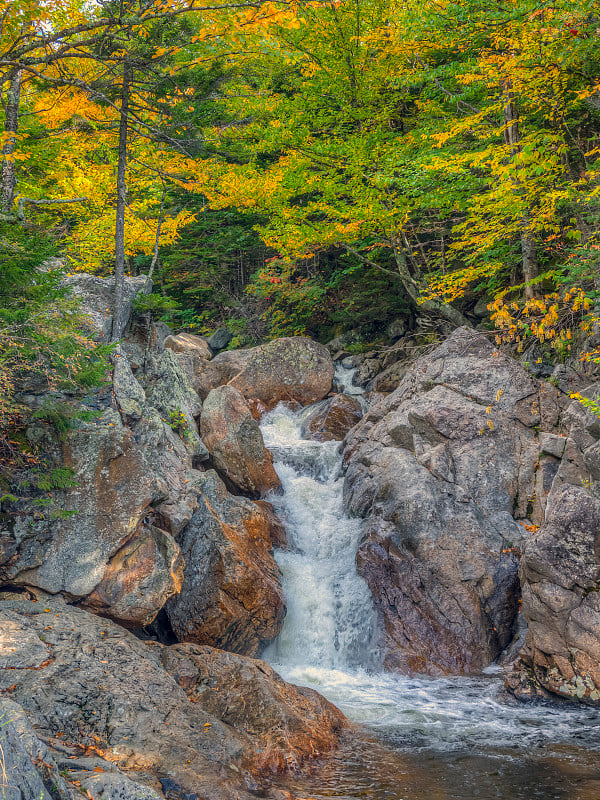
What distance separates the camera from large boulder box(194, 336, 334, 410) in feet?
55.1

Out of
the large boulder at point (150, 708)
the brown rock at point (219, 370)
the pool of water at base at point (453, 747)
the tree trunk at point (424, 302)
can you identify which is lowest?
the pool of water at base at point (453, 747)

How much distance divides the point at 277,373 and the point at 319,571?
7.38 m

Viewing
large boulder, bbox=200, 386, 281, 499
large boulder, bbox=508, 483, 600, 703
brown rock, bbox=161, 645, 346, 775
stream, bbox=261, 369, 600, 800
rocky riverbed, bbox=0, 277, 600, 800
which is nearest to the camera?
rocky riverbed, bbox=0, 277, 600, 800

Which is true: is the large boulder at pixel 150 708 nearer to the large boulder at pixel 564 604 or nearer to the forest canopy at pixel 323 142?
the forest canopy at pixel 323 142

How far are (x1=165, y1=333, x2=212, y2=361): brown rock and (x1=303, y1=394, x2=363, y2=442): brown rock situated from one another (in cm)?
459

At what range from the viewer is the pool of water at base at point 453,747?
225 inches

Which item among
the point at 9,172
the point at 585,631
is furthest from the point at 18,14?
the point at 585,631

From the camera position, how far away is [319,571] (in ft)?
36.3

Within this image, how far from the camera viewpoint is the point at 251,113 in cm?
1008

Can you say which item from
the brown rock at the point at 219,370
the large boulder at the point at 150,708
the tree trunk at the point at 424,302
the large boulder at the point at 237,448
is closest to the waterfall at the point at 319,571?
the large boulder at the point at 237,448

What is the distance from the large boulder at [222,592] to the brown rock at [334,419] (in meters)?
5.37

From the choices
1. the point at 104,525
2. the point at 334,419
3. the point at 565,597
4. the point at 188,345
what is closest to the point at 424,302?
the point at 334,419

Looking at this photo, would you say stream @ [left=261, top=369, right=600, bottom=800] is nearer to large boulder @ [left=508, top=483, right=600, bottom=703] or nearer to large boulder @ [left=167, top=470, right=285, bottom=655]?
large boulder @ [left=508, top=483, right=600, bottom=703]

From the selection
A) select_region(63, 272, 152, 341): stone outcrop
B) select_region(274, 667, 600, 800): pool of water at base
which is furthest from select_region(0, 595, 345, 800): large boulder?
select_region(63, 272, 152, 341): stone outcrop
